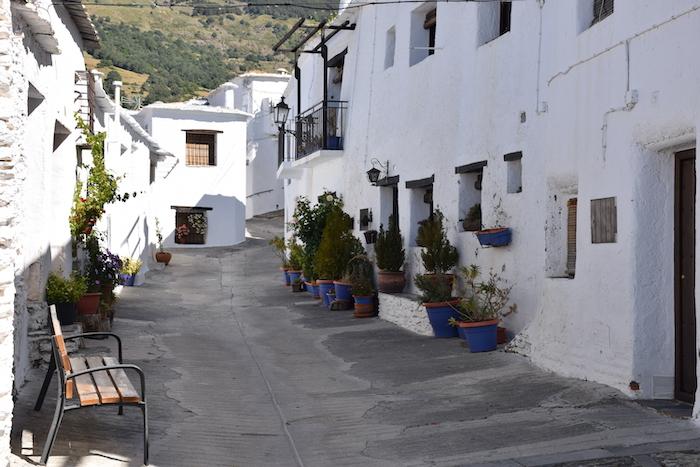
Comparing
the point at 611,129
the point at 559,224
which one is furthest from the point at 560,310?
the point at 611,129

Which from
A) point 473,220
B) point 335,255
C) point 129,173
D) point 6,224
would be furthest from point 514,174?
point 129,173

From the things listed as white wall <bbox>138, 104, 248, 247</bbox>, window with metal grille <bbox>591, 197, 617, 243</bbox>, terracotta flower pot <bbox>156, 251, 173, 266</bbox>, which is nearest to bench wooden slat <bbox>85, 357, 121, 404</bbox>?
window with metal grille <bbox>591, 197, 617, 243</bbox>

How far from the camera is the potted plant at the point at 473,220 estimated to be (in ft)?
43.6

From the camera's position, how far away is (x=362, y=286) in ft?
53.7

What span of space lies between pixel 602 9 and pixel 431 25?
6819 millimetres

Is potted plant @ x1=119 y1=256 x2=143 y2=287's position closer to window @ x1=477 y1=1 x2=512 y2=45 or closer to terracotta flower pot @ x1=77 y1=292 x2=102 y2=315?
terracotta flower pot @ x1=77 y1=292 x2=102 y2=315

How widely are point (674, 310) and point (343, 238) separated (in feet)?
34.5

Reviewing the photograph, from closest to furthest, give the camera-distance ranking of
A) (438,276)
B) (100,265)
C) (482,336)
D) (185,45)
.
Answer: (482,336) < (438,276) < (100,265) < (185,45)

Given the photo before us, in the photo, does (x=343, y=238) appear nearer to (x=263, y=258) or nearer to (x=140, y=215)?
(x=140, y=215)

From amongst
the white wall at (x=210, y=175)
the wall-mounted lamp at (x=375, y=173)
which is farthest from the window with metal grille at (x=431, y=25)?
the white wall at (x=210, y=175)

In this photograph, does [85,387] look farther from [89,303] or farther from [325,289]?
[325,289]

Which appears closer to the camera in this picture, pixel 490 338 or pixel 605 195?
pixel 605 195

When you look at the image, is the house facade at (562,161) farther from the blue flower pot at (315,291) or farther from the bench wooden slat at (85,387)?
the bench wooden slat at (85,387)

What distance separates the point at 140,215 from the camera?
77.8ft
